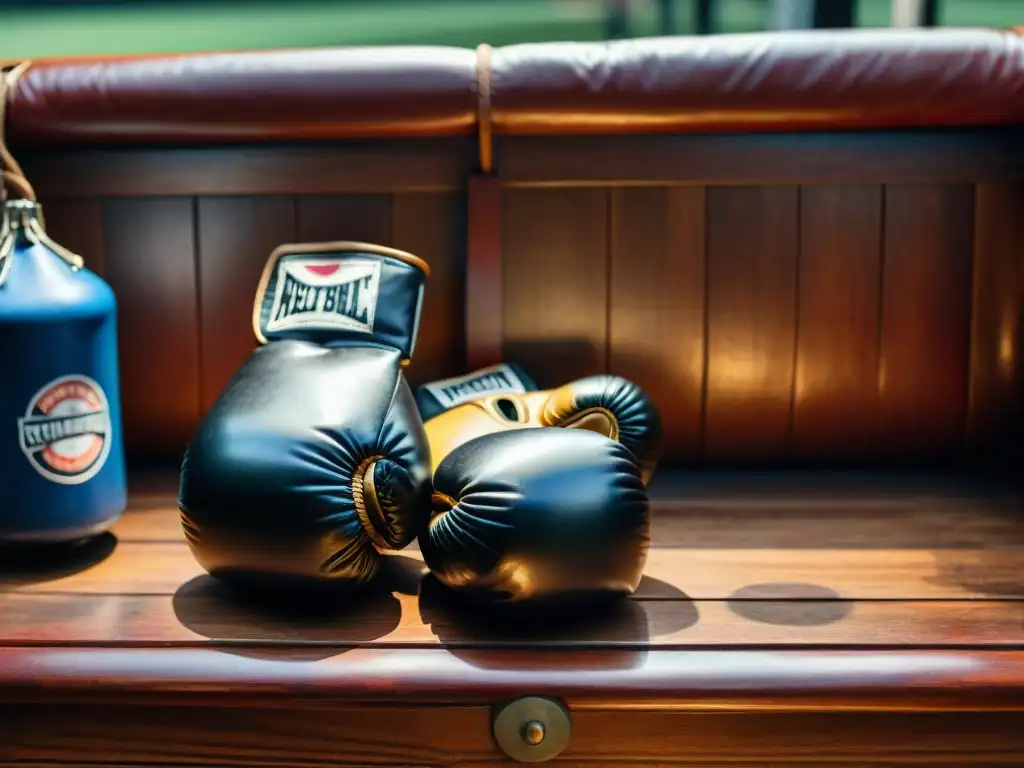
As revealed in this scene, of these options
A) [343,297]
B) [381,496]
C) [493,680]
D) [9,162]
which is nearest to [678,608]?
[493,680]

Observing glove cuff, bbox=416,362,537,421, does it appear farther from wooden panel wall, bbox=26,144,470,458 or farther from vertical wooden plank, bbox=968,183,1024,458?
vertical wooden plank, bbox=968,183,1024,458

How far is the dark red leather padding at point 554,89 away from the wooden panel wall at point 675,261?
0.06 meters

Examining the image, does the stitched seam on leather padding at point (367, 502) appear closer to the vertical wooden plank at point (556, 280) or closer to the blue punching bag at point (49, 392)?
the blue punching bag at point (49, 392)

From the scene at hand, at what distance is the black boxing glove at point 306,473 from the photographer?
87 centimetres

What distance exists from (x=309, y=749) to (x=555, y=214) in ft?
2.79

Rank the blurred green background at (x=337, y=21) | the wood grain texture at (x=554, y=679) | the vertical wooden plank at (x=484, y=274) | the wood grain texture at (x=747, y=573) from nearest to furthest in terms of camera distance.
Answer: the wood grain texture at (x=554, y=679), the wood grain texture at (x=747, y=573), the vertical wooden plank at (x=484, y=274), the blurred green background at (x=337, y=21)

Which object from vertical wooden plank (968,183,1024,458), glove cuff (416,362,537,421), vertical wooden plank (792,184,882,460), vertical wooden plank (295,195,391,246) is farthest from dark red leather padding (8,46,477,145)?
→ vertical wooden plank (968,183,1024,458)

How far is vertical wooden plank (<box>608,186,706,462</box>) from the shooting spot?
4.49 ft

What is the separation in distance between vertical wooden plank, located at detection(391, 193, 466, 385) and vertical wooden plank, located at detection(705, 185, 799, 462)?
0.40 m

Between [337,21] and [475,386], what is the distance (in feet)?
21.5

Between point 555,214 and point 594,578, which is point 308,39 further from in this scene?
point 594,578

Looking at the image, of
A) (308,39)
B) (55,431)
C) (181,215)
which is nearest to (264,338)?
(55,431)

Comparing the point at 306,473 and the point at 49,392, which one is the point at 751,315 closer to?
the point at 306,473

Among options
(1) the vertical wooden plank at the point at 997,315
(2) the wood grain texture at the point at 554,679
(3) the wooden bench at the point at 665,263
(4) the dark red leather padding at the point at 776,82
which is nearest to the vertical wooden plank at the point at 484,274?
(3) the wooden bench at the point at 665,263
